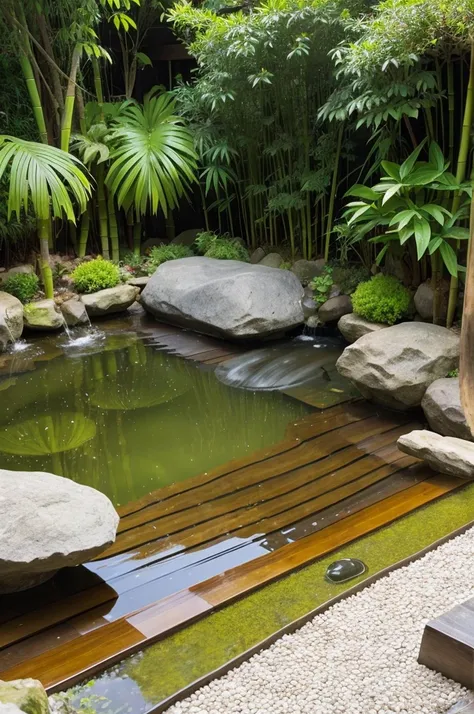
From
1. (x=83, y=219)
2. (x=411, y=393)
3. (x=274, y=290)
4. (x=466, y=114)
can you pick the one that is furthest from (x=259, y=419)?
(x=83, y=219)

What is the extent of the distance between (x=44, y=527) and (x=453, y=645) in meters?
1.53

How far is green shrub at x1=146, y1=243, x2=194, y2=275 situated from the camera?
298 inches

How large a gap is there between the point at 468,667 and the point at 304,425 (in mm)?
2460

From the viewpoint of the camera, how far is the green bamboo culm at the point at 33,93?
6.45 m

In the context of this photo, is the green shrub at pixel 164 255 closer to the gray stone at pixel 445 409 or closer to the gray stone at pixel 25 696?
the gray stone at pixel 445 409

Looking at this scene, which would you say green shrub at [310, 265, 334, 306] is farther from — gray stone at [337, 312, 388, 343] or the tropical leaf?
the tropical leaf

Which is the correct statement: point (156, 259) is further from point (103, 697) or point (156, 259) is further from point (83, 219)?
point (103, 697)

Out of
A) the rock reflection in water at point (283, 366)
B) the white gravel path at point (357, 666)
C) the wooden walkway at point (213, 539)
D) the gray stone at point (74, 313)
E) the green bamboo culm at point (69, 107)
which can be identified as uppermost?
the green bamboo culm at point (69, 107)

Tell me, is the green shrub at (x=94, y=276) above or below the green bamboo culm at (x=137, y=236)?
below

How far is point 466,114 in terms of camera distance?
452 centimetres

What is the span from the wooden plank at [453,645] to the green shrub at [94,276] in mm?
5560

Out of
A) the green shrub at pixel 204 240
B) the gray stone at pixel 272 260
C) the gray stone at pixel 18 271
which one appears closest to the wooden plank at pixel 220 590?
the gray stone at pixel 272 260

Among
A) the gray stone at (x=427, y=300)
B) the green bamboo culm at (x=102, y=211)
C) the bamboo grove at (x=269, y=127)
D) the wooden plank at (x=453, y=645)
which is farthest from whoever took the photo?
the green bamboo culm at (x=102, y=211)

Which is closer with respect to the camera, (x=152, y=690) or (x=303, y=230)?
(x=152, y=690)
